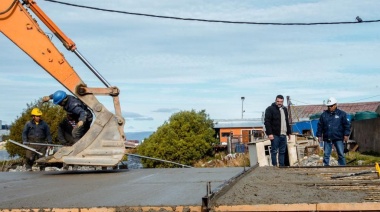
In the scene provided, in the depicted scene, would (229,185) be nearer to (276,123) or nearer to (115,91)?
(115,91)

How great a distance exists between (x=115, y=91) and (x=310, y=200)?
5901 mm

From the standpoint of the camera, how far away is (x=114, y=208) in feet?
12.1

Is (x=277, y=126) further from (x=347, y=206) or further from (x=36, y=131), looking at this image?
(x=347, y=206)

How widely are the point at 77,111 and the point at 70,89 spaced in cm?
36

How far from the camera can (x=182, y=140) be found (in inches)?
1559

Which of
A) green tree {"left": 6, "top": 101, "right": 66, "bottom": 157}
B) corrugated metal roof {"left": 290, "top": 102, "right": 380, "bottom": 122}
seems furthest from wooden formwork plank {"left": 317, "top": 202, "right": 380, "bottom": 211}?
corrugated metal roof {"left": 290, "top": 102, "right": 380, "bottom": 122}

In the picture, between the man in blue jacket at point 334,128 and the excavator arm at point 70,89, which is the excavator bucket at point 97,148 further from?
the man in blue jacket at point 334,128

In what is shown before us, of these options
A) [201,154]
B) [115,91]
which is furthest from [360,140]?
[115,91]

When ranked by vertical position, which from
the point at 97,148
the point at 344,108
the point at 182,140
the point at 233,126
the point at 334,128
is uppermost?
the point at 344,108

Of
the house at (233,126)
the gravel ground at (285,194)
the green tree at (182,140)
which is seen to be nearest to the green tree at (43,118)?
the green tree at (182,140)

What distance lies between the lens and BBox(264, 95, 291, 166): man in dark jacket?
10867 mm

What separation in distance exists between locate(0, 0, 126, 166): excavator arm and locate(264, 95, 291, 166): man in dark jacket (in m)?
3.15

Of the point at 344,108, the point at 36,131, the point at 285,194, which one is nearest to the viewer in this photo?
the point at 285,194

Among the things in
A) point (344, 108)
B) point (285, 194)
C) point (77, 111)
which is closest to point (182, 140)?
point (344, 108)
